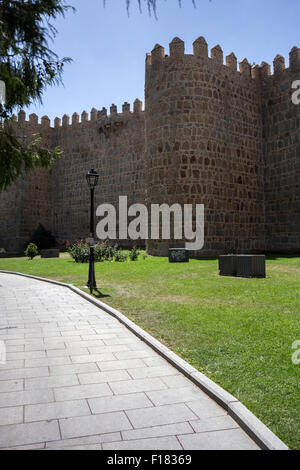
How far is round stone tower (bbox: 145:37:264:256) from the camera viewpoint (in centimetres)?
1683

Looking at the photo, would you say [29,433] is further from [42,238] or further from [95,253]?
[42,238]

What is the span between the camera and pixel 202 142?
17.0 meters

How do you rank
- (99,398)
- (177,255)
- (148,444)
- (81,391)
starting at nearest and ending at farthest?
(148,444) < (99,398) < (81,391) < (177,255)

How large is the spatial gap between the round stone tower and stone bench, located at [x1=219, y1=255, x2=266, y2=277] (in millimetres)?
5707

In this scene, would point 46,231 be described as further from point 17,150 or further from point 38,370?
point 38,370

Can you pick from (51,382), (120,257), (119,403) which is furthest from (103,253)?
(119,403)

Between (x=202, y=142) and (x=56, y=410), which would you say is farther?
(x=202, y=142)

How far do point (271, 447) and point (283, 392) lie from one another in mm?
932

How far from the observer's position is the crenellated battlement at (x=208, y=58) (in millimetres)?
17016

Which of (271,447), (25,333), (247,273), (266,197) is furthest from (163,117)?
(271,447)

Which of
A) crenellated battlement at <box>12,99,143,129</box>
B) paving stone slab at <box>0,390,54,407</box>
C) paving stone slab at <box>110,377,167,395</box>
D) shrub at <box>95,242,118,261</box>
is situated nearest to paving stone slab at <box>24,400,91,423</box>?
paving stone slab at <box>0,390,54,407</box>

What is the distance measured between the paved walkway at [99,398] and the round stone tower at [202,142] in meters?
11.7

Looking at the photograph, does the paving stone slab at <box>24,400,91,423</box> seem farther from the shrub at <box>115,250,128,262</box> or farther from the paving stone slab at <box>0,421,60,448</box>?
the shrub at <box>115,250,128,262</box>

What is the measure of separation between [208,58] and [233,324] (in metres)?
15.3
